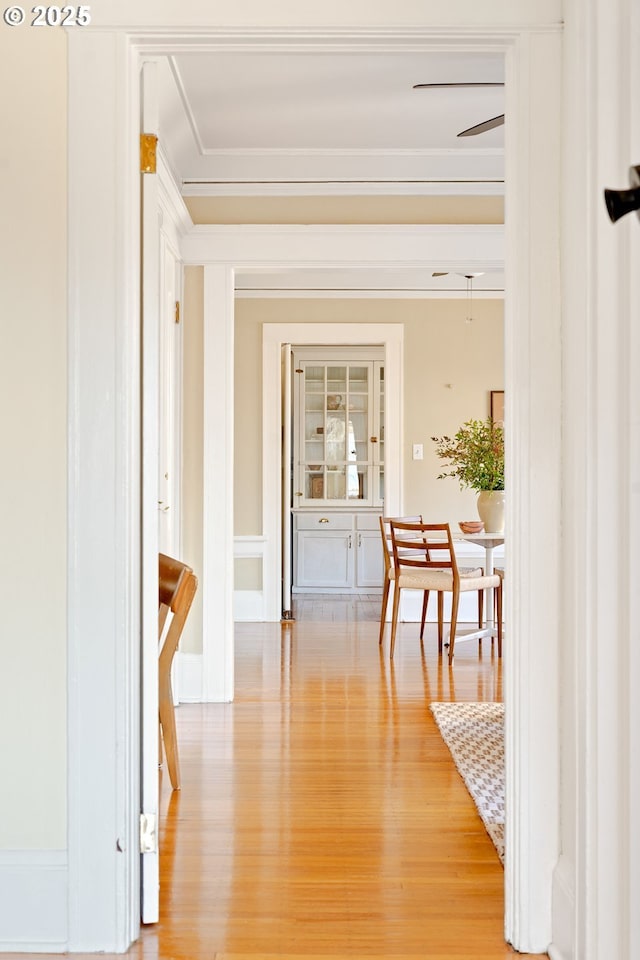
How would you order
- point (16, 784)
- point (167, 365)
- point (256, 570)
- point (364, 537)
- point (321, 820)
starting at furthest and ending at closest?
point (364, 537) → point (256, 570) → point (167, 365) → point (321, 820) → point (16, 784)

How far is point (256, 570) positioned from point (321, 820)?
12.8 feet

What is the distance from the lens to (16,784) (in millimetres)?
2127

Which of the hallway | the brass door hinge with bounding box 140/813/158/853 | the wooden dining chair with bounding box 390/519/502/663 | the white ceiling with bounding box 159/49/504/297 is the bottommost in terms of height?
the hallway

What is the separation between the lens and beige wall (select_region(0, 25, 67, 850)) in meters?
2.13

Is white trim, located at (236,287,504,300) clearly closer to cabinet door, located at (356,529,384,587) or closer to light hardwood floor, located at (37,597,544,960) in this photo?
cabinet door, located at (356,529,384,587)

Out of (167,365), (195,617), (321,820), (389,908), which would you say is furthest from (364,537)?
(389,908)

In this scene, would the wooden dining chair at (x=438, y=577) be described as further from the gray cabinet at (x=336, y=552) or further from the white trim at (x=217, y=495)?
the gray cabinet at (x=336, y=552)

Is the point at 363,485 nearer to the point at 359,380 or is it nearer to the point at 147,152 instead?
the point at 359,380

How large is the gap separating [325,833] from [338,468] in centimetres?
538

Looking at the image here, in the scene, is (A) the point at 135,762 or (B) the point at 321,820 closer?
(A) the point at 135,762

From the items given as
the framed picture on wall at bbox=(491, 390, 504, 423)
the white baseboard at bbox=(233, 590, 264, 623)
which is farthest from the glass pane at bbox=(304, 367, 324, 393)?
the white baseboard at bbox=(233, 590, 264, 623)

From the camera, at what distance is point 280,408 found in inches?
270

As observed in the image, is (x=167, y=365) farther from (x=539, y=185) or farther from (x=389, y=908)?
(x=389, y=908)

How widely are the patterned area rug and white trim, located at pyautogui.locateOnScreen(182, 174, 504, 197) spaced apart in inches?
107
